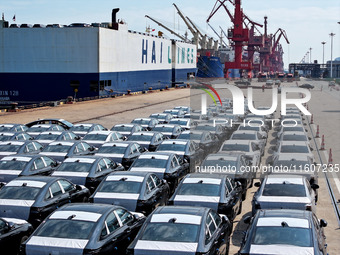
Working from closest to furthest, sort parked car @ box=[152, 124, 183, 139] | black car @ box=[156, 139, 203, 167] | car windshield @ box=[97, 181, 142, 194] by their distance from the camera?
1. car windshield @ box=[97, 181, 142, 194]
2. black car @ box=[156, 139, 203, 167]
3. parked car @ box=[152, 124, 183, 139]

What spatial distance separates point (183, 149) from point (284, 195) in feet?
22.6

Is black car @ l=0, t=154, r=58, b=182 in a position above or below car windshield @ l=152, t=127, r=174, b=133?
below

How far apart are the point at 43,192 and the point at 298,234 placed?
5.93 meters

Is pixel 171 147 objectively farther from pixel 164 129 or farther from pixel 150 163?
pixel 164 129

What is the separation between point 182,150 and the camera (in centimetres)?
1897

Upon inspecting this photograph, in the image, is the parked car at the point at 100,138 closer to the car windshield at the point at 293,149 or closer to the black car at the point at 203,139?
the black car at the point at 203,139

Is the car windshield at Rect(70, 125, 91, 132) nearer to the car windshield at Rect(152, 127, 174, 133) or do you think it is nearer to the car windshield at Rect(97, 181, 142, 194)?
the car windshield at Rect(152, 127, 174, 133)

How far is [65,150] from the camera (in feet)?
61.6

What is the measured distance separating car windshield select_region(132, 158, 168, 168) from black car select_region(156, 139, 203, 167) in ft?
8.43

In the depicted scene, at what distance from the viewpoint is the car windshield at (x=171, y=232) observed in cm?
898

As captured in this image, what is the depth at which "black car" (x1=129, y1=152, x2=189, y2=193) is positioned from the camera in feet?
50.4

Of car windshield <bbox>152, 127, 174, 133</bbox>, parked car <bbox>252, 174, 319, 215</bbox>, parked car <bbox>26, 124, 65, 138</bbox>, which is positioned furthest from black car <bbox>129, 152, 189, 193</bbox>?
parked car <bbox>26, 124, 65, 138</bbox>

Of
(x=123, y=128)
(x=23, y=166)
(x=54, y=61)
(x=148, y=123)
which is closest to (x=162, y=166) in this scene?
(x=23, y=166)

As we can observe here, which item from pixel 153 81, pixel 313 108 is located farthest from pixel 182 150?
pixel 153 81
